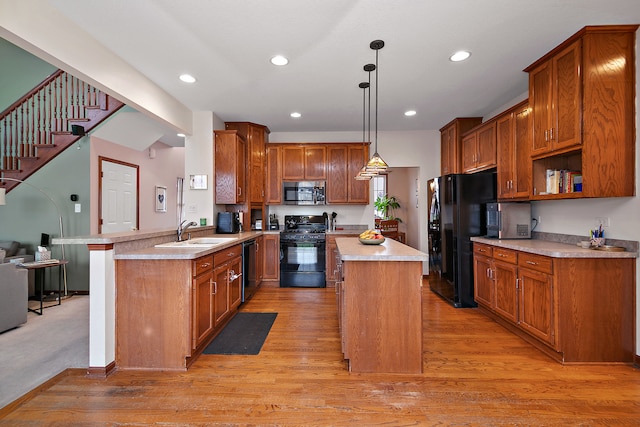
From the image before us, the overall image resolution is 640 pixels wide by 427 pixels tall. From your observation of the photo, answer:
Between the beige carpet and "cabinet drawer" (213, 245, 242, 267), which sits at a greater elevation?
"cabinet drawer" (213, 245, 242, 267)

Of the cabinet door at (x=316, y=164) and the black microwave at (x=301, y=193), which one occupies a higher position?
the cabinet door at (x=316, y=164)

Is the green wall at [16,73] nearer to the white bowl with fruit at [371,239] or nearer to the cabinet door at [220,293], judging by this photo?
the cabinet door at [220,293]

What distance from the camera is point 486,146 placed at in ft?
13.0

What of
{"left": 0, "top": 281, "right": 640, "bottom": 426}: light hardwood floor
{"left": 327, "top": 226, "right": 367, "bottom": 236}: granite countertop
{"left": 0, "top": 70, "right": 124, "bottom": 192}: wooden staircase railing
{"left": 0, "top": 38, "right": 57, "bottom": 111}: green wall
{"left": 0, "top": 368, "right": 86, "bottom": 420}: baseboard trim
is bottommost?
{"left": 0, "top": 281, "right": 640, "bottom": 426}: light hardwood floor

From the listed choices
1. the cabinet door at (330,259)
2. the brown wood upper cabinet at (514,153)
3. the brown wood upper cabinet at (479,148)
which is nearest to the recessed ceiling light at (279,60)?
the brown wood upper cabinet at (514,153)

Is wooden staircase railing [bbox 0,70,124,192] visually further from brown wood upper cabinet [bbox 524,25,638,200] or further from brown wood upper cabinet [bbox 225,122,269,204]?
brown wood upper cabinet [bbox 524,25,638,200]

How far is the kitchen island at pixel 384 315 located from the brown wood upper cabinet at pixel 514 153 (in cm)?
188

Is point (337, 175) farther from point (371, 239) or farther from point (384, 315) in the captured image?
point (384, 315)

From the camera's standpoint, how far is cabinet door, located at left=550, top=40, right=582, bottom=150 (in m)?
2.47

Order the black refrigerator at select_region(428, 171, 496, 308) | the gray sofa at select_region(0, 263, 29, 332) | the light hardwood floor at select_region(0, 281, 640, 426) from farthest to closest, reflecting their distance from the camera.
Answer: the black refrigerator at select_region(428, 171, 496, 308) < the gray sofa at select_region(0, 263, 29, 332) < the light hardwood floor at select_region(0, 281, 640, 426)

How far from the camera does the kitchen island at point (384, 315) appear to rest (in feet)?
7.50

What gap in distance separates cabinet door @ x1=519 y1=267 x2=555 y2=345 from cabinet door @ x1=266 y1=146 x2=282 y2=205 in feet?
12.0

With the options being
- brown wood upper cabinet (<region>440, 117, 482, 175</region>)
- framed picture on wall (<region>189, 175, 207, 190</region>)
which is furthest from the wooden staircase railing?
brown wood upper cabinet (<region>440, 117, 482, 175</region>)

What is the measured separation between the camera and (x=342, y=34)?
2.44 meters
